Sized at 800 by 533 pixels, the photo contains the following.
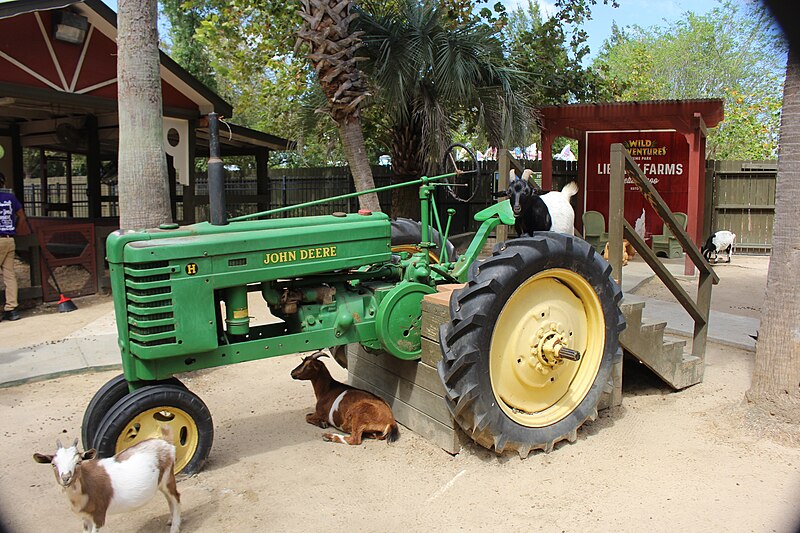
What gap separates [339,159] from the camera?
18.5 metres

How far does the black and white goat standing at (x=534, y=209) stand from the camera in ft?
14.6

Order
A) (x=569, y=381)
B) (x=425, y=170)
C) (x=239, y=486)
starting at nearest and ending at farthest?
(x=239, y=486), (x=569, y=381), (x=425, y=170)

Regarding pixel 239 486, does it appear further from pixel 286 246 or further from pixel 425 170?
pixel 425 170

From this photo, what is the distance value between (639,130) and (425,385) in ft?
37.5

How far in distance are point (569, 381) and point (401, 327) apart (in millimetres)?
1168

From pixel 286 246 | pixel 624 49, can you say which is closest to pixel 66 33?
pixel 286 246

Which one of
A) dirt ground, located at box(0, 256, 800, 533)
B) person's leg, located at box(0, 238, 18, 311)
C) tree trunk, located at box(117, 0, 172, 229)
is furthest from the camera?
person's leg, located at box(0, 238, 18, 311)

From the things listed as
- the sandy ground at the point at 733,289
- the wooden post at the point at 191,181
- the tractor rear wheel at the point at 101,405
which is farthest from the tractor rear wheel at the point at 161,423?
the wooden post at the point at 191,181

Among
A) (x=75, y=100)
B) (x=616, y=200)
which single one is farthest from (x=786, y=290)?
(x=75, y=100)

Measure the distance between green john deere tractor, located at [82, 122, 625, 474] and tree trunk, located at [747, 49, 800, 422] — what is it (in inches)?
39.6

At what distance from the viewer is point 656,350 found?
4.82 meters

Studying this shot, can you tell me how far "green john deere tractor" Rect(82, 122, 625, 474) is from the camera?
3410 millimetres

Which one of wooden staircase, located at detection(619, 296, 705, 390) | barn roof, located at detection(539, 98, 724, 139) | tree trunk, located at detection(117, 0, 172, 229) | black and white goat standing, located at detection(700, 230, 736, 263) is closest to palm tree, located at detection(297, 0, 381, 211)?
tree trunk, located at detection(117, 0, 172, 229)

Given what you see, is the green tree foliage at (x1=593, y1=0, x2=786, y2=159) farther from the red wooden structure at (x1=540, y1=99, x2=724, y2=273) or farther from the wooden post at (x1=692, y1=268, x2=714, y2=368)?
the wooden post at (x1=692, y1=268, x2=714, y2=368)
